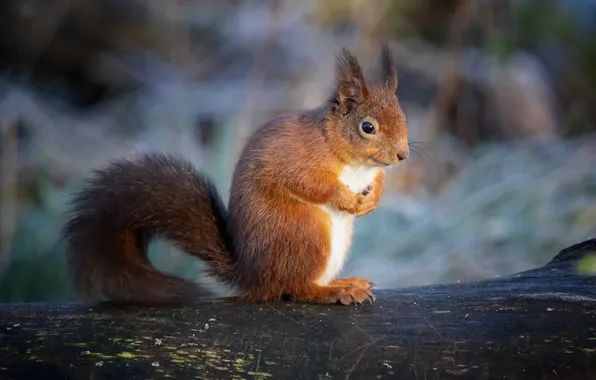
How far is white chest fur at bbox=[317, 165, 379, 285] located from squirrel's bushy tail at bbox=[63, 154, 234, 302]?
22 centimetres

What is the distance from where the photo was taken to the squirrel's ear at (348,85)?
6.60 feet

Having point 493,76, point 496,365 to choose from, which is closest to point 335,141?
point 496,365

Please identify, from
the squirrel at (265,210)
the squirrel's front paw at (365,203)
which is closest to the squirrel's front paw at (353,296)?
the squirrel at (265,210)

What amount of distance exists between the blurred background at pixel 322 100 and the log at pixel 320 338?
1660 millimetres

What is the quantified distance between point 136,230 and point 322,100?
2381mm

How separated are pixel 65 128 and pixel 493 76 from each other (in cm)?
245

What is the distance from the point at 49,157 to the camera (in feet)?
15.4

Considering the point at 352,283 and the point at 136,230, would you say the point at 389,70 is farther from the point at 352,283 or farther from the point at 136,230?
the point at 136,230

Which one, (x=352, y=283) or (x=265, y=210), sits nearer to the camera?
(x=265, y=210)

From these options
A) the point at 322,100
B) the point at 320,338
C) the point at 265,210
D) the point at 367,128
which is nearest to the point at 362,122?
the point at 367,128

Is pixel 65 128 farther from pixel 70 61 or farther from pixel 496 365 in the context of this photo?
pixel 496 365

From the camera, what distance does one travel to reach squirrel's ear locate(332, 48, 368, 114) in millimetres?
2012

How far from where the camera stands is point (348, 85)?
2.02 meters

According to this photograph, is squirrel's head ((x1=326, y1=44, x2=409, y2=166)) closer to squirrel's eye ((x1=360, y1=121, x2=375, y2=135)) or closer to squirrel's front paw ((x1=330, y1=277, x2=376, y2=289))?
squirrel's eye ((x1=360, y1=121, x2=375, y2=135))
